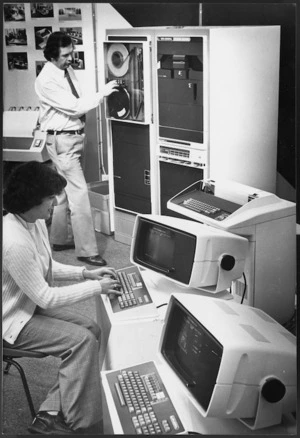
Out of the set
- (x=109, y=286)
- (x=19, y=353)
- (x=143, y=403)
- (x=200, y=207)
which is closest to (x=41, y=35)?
(x=200, y=207)

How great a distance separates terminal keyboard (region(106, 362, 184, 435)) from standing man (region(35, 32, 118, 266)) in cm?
65

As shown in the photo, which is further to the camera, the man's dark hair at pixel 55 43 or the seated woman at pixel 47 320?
the man's dark hair at pixel 55 43

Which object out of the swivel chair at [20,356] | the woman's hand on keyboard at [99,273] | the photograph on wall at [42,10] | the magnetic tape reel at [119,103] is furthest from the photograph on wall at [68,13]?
the swivel chair at [20,356]

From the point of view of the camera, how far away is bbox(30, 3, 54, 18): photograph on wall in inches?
112

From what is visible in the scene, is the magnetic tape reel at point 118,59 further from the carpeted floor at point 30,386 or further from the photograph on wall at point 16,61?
the carpeted floor at point 30,386

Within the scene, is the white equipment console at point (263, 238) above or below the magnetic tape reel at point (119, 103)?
below

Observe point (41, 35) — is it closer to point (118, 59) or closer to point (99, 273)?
point (118, 59)

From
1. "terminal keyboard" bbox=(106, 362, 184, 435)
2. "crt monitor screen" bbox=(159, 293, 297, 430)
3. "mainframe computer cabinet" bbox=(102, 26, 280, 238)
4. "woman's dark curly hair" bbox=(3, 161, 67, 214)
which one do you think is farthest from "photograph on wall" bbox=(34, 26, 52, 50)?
"terminal keyboard" bbox=(106, 362, 184, 435)

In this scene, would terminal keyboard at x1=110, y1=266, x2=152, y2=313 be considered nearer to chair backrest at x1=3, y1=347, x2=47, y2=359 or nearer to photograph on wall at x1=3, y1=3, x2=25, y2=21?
chair backrest at x1=3, y1=347, x2=47, y2=359

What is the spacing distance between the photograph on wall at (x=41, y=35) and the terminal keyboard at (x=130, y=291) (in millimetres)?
1053

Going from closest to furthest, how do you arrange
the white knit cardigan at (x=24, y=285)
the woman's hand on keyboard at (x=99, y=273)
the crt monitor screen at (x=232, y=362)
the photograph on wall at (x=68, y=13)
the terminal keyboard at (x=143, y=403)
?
the crt monitor screen at (x=232, y=362)
the terminal keyboard at (x=143, y=403)
the white knit cardigan at (x=24, y=285)
the photograph on wall at (x=68, y=13)
the woman's hand on keyboard at (x=99, y=273)

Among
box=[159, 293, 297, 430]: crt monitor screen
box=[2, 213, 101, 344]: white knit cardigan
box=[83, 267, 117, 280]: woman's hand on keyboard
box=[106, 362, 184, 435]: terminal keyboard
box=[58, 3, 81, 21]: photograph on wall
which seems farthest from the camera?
box=[83, 267, 117, 280]: woman's hand on keyboard

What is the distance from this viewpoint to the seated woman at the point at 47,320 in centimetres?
277

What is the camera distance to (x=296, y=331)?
276 centimetres
